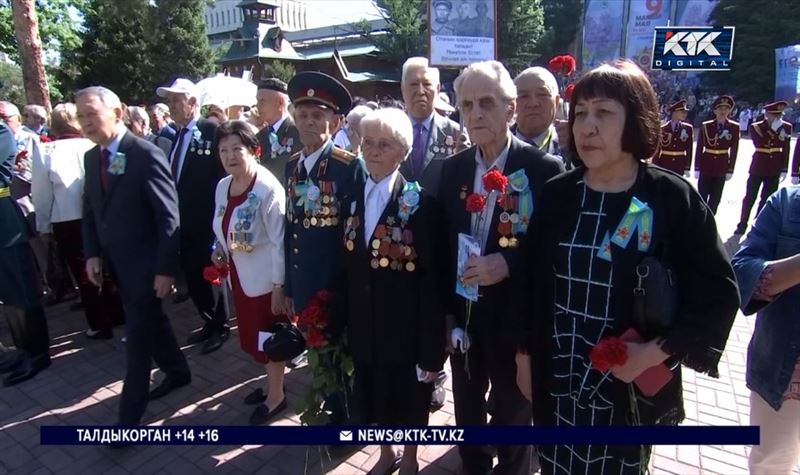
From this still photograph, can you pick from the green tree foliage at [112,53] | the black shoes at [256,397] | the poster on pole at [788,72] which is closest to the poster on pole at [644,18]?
the poster on pole at [788,72]

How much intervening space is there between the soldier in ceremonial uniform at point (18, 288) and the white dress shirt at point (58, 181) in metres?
0.47

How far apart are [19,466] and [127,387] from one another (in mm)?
788

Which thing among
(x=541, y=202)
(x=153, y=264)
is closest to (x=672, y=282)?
(x=541, y=202)

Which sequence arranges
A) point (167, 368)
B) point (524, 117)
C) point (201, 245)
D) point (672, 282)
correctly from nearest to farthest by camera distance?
point (672, 282), point (524, 117), point (167, 368), point (201, 245)

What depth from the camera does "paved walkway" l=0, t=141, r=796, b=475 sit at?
9.85 ft

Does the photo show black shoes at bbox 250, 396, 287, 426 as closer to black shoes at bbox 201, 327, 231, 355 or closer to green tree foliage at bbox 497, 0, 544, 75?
black shoes at bbox 201, 327, 231, 355

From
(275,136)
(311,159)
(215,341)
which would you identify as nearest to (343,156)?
(311,159)

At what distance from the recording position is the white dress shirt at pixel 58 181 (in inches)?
184

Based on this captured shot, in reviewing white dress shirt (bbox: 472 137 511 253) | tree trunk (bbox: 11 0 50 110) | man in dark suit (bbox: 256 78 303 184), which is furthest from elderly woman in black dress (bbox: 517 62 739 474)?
tree trunk (bbox: 11 0 50 110)

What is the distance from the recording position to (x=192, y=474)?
2.96 meters

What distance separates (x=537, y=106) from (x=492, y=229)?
4.85 ft

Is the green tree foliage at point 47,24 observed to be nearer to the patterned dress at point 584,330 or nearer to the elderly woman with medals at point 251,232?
the elderly woman with medals at point 251,232

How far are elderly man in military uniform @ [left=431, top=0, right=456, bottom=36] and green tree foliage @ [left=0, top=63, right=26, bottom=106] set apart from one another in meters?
27.1

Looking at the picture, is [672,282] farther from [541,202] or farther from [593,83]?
[593,83]
